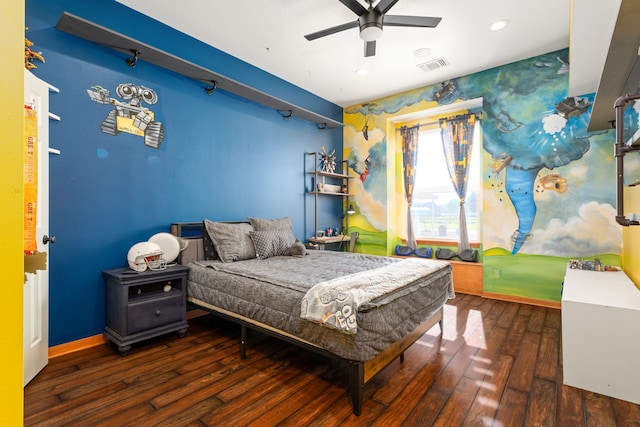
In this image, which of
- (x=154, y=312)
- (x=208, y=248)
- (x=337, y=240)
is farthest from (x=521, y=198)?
(x=154, y=312)

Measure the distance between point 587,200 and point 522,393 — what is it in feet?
8.94

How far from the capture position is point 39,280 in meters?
2.17

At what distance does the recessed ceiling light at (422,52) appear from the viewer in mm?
3588

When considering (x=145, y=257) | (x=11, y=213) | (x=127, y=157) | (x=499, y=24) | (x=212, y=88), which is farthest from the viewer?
(x=212, y=88)

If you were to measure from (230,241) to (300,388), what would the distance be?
1727 millimetres

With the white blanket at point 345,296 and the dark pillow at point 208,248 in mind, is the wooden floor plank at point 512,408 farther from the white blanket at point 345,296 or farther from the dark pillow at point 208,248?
the dark pillow at point 208,248

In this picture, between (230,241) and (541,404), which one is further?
(230,241)

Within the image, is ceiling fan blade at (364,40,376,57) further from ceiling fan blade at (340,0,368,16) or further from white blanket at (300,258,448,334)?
white blanket at (300,258,448,334)

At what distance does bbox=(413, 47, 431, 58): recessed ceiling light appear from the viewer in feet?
11.8

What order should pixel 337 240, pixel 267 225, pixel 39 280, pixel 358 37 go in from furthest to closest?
pixel 337 240 < pixel 267 225 < pixel 358 37 < pixel 39 280

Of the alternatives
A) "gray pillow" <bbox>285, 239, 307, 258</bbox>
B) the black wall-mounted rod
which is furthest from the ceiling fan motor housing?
"gray pillow" <bbox>285, 239, 307, 258</bbox>

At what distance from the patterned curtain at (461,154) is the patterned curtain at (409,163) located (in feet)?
1.74

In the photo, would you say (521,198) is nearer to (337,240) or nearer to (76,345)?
(337,240)

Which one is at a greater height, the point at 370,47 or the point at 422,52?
the point at 422,52
